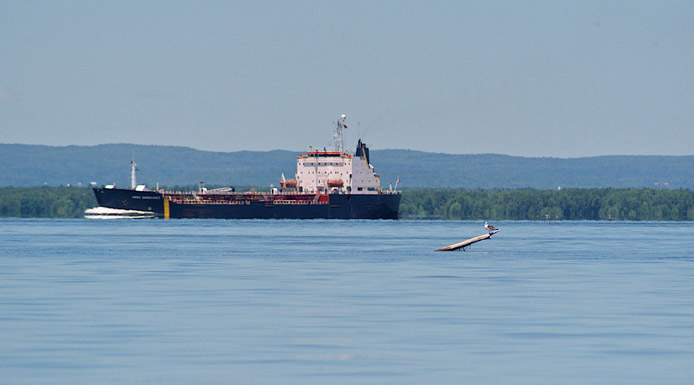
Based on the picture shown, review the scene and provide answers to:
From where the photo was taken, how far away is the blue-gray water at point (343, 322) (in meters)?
24.6

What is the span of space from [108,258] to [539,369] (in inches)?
1601

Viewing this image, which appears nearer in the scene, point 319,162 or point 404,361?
point 404,361

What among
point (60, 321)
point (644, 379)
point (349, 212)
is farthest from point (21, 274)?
point (349, 212)

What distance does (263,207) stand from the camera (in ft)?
538

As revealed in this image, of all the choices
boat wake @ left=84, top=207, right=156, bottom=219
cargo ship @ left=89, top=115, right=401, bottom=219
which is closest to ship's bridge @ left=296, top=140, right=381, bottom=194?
cargo ship @ left=89, top=115, right=401, bottom=219

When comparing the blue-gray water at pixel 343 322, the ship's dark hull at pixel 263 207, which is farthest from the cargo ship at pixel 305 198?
the blue-gray water at pixel 343 322

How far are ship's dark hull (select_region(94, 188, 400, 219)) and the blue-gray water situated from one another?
3950 inches

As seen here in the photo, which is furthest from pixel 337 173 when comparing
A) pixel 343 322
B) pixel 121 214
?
pixel 343 322

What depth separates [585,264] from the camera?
59.2 meters

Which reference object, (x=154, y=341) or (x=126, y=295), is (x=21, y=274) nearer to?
(x=126, y=295)

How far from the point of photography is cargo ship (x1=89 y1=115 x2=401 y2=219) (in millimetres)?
160875

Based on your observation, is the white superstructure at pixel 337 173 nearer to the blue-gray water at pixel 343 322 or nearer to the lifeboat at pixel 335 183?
the lifeboat at pixel 335 183

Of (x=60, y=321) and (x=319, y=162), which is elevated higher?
(x=319, y=162)

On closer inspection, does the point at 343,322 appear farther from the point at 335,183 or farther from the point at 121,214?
the point at 121,214
